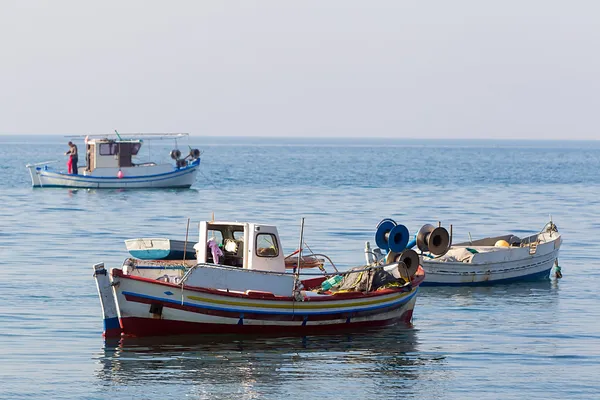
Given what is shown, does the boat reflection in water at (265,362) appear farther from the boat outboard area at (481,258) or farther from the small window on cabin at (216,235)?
the boat outboard area at (481,258)

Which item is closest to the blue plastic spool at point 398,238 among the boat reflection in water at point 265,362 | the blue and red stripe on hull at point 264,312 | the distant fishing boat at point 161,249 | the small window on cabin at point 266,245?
the blue and red stripe on hull at point 264,312

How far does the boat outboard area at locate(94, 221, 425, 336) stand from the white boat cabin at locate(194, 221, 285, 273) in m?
0.02

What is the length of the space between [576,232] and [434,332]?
87.4ft

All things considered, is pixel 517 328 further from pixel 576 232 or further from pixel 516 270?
pixel 576 232

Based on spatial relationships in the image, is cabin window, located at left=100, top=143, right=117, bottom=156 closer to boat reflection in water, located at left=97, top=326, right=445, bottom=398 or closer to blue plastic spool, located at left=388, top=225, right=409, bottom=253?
blue plastic spool, located at left=388, top=225, right=409, bottom=253

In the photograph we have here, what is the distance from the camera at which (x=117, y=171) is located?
67500 mm

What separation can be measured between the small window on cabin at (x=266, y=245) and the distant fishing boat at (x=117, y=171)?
134 ft

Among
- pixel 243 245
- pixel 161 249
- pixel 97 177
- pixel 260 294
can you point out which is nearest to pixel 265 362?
pixel 260 294

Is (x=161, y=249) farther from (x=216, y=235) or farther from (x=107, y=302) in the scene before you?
(x=107, y=302)

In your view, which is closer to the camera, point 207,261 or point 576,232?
point 207,261

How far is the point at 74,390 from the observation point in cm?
1991

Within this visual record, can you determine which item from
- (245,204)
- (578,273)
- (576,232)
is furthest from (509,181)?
(578,273)

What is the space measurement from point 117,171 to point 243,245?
43578 millimetres

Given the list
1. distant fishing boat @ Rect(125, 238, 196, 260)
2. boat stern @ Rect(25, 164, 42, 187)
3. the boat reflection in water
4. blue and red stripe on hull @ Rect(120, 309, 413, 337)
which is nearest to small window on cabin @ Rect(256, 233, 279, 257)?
blue and red stripe on hull @ Rect(120, 309, 413, 337)
